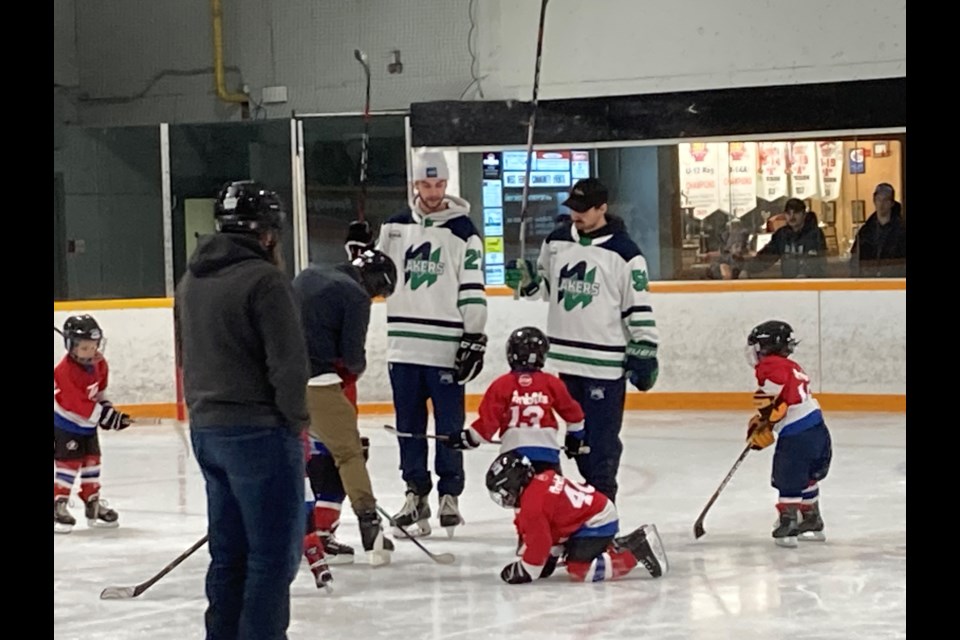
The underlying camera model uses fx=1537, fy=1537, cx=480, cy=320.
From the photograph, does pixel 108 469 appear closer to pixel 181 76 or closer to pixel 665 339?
pixel 665 339

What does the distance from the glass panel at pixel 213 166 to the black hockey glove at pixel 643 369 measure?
5.32 meters

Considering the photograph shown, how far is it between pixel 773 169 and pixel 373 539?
5.64m

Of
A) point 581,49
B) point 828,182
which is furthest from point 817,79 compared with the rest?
point 581,49

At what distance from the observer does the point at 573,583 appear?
4.62 metres

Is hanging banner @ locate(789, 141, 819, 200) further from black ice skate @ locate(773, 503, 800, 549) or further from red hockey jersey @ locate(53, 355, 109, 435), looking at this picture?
red hockey jersey @ locate(53, 355, 109, 435)

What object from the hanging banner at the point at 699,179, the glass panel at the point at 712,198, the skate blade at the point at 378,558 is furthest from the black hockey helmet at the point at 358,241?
the hanging banner at the point at 699,179

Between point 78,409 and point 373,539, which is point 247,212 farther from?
point 78,409

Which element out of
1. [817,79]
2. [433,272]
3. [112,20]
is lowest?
[433,272]

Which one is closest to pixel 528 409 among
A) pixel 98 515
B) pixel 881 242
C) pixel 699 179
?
pixel 98 515

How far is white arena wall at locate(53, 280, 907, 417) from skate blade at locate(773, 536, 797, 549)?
3.92 meters

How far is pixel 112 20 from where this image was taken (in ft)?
36.9

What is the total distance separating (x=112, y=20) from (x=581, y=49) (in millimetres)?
3662
